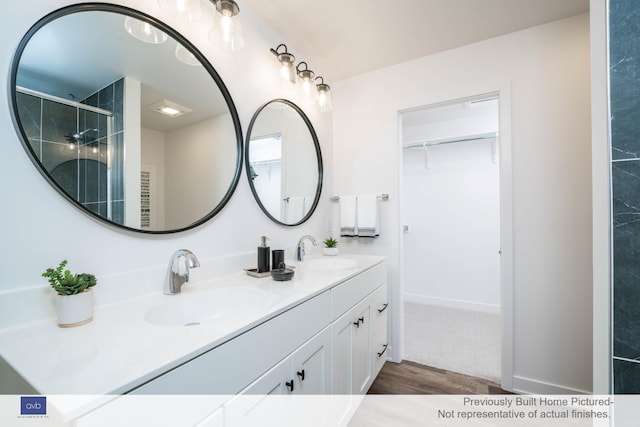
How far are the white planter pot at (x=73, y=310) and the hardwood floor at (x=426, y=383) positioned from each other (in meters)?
1.68

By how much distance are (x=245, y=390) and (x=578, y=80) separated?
2428 mm

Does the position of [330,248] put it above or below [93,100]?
below

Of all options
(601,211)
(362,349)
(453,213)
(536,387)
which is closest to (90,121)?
(362,349)

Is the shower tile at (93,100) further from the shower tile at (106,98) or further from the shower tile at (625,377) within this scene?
the shower tile at (625,377)

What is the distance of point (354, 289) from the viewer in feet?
4.96

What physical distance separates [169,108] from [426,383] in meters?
2.28

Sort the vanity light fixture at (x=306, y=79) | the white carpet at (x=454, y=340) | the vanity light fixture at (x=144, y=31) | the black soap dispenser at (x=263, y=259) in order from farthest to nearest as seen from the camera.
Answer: the white carpet at (x=454, y=340) < the vanity light fixture at (x=306, y=79) < the black soap dispenser at (x=263, y=259) < the vanity light fixture at (x=144, y=31)

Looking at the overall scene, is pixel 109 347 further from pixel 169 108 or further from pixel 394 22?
pixel 394 22

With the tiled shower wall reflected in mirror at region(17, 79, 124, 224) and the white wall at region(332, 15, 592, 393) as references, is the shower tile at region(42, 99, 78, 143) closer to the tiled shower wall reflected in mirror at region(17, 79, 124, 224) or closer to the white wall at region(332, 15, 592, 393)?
the tiled shower wall reflected in mirror at region(17, 79, 124, 224)

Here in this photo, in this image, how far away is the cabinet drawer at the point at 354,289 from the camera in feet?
4.33

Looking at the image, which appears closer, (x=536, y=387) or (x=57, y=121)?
(x=57, y=121)

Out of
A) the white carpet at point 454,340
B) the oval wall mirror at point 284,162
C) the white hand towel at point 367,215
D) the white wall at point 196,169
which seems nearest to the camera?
the white wall at point 196,169

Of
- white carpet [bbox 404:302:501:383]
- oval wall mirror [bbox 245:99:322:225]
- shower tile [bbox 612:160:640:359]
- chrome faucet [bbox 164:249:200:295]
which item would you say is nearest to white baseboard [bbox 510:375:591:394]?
white carpet [bbox 404:302:501:383]

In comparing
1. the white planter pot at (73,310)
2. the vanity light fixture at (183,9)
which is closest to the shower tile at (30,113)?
the white planter pot at (73,310)
